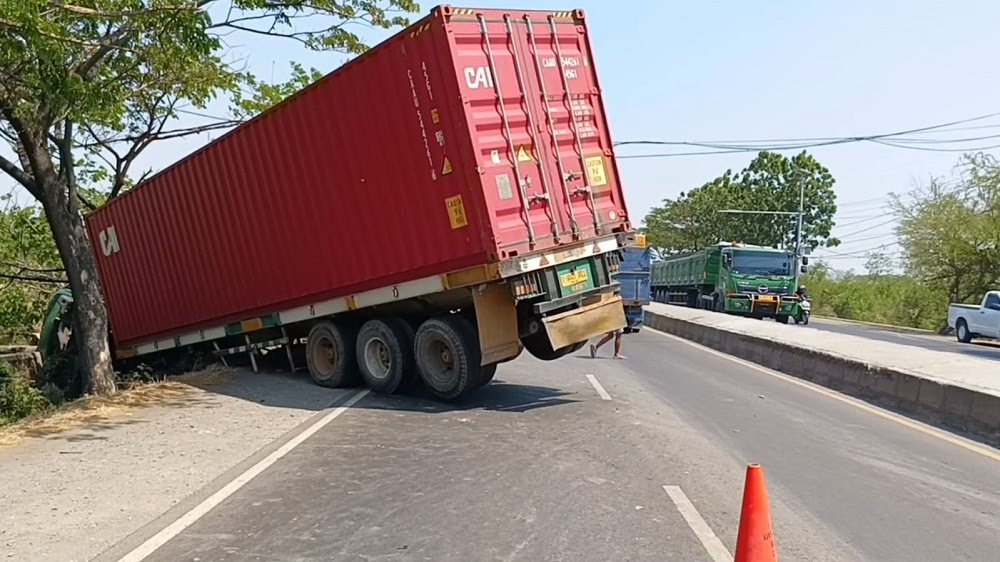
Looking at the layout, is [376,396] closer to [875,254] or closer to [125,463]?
[125,463]

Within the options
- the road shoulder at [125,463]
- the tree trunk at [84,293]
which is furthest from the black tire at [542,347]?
the tree trunk at [84,293]

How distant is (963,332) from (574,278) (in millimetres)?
23958

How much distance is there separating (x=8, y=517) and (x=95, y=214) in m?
12.5

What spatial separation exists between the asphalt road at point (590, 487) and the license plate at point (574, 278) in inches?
58.8

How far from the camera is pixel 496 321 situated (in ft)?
34.2

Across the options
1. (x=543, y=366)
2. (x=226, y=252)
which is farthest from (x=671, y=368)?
(x=226, y=252)

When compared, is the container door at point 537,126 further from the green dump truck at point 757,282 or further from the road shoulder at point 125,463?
the green dump truck at point 757,282

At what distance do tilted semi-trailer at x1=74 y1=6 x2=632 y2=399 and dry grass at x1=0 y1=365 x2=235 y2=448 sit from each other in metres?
1.22

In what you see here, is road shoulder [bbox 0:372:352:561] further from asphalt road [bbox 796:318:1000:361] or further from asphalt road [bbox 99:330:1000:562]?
asphalt road [bbox 796:318:1000:361]

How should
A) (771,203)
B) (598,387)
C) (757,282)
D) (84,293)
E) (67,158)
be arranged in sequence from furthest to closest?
(771,203) < (757,282) < (67,158) < (84,293) < (598,387)

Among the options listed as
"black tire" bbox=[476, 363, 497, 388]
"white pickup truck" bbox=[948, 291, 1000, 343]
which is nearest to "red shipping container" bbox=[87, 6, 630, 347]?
"black tire" bbox=[476, 363, 497, 388]

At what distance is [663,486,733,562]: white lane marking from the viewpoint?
523cm

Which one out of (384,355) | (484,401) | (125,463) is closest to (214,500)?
(125,463)

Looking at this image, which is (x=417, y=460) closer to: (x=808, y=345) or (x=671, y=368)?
(x=671, y=368)
